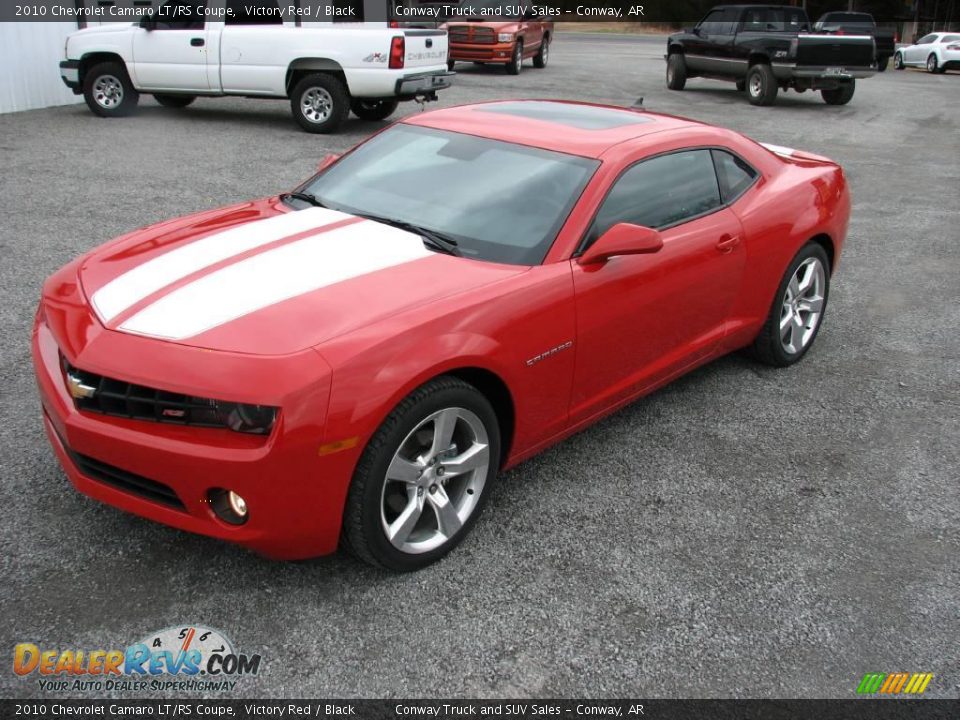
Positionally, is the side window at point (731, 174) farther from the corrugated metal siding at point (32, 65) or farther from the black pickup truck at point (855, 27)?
the black pickup truck at point (855, 27)

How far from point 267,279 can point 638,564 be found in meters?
1.74

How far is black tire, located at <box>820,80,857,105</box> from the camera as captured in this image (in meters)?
17.6

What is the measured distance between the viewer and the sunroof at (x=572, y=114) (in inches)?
173

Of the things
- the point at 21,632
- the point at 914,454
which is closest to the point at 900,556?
the point at 914,454

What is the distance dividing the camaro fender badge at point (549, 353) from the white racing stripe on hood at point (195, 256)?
1108 millimetres

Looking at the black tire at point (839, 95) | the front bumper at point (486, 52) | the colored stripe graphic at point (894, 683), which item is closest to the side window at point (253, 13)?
the front bumper at point (486, 52)

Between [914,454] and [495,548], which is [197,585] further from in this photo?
[914,454]

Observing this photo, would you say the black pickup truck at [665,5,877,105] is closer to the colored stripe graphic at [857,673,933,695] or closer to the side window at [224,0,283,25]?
the side window at [224,0,283,25]

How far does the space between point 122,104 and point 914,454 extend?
11194 mm

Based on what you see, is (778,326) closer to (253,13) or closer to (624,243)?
(624,243)

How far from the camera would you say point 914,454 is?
14.2 feet

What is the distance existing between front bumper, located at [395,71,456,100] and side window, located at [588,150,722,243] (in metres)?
7.55

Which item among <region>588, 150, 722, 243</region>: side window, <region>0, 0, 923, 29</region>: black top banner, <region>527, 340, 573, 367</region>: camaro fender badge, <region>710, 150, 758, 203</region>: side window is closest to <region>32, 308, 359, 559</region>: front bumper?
<region>527, 340, 573, 367</region>: camaro fender badge

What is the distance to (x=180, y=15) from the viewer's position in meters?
11.7
